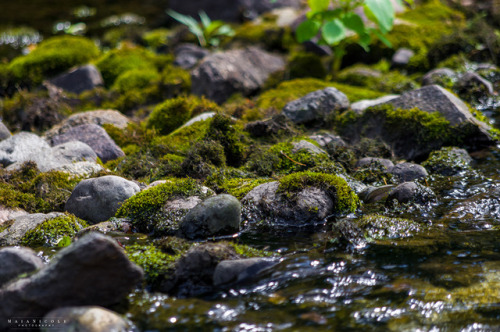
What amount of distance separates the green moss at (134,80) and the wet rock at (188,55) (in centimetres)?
85

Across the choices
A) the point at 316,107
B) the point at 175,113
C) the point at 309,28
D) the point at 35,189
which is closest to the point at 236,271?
the point at 35,189

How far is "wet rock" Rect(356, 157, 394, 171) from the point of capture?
7.08 metres

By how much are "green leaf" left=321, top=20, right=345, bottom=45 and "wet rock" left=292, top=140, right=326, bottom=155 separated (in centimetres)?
325

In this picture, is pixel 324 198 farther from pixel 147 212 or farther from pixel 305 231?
pixel 147 212

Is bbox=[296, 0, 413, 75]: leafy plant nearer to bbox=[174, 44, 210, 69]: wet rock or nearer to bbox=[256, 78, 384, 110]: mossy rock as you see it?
bbox=[256, 78, 384, 110]: mossy rock

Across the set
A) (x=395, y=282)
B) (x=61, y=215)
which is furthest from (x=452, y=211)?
(x=61, y=215)

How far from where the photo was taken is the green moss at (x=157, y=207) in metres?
5.68

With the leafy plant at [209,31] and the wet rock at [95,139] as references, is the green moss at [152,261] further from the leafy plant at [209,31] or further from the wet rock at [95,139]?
the leafy plant at [209,31]

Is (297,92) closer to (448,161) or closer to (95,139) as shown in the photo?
(448,161)

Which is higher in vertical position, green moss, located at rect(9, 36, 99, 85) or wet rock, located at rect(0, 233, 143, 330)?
green moss, located at rect(9, 36, 99, 85)

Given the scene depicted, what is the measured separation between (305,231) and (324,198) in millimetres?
595

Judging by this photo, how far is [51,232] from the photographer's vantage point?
555 centimetres

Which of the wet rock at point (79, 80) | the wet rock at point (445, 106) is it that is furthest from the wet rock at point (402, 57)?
the wet rock at point (79, 80)

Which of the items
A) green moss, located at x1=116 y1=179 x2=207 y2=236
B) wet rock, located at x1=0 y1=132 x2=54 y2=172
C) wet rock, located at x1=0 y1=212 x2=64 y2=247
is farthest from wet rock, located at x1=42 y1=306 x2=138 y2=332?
wet rock, located at x1=0 y1=132 x2=54 y2=172
